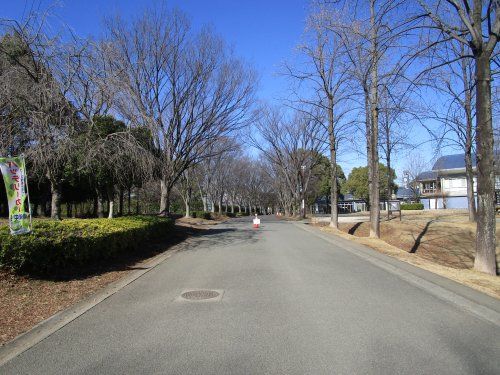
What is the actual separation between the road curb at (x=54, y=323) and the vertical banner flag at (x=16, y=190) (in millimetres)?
1811

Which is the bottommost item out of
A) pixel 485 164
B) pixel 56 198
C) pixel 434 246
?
pixel 434 246

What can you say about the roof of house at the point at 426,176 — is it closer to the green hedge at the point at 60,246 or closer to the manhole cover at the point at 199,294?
the green hedge at the point at 60,246

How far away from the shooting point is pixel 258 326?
5.96 m

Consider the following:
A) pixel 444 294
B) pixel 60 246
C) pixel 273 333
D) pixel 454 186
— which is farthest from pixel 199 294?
pixel 454 186

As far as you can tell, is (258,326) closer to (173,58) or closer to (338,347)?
(338,347)

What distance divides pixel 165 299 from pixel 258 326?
234cm

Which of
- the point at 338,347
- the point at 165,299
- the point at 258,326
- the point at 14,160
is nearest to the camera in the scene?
the point at 338,347

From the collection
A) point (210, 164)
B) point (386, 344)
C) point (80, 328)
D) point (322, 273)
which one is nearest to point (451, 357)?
point (386, 344)

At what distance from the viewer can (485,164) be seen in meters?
11.1

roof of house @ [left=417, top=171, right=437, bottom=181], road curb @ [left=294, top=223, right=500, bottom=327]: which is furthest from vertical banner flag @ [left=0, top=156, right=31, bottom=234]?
roof of house @ [left=417, top=171, right=437, bottom=181]

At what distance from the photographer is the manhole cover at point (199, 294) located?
25.6 feet

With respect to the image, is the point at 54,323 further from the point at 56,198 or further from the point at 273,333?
the point at 56,198

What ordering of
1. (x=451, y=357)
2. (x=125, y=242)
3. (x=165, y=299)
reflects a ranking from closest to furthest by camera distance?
(x=451, y=357) → (x=165, y=299) → (x=125, y=242)

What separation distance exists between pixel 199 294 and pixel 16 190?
3.91 meters
